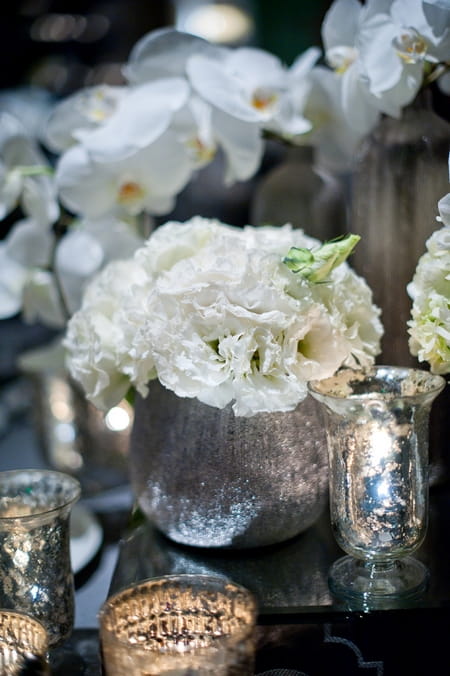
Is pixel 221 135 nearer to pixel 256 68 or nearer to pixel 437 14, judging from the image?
pixel 256 68

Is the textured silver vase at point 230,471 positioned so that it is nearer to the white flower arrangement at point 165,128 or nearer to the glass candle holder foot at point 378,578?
the glass candle holder foot at point 378,578

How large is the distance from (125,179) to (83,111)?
11 centimetres

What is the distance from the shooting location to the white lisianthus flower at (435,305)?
22.2 inches

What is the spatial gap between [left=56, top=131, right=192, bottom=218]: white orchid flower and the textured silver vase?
0.92ft

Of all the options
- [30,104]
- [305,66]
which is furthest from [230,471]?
[30,104]

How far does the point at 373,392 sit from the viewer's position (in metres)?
0.62

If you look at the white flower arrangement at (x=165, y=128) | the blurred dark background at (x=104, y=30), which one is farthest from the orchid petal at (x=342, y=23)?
the blurred dark background at (x=104, y=30)

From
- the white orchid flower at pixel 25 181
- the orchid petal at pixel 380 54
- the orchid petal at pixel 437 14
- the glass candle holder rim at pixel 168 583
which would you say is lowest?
the glass candle holder rim at pixel 168 583

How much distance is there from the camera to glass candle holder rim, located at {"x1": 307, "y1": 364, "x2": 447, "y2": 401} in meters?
0.57

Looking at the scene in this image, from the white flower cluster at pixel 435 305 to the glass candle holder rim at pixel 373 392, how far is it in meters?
0.01

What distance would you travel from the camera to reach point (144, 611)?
1.67ft

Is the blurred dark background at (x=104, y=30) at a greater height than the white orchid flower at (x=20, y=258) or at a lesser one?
lesser

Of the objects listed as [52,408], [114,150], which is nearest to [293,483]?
[114,150]

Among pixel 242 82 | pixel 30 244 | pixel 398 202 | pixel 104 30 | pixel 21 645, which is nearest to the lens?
pixel 21 645
